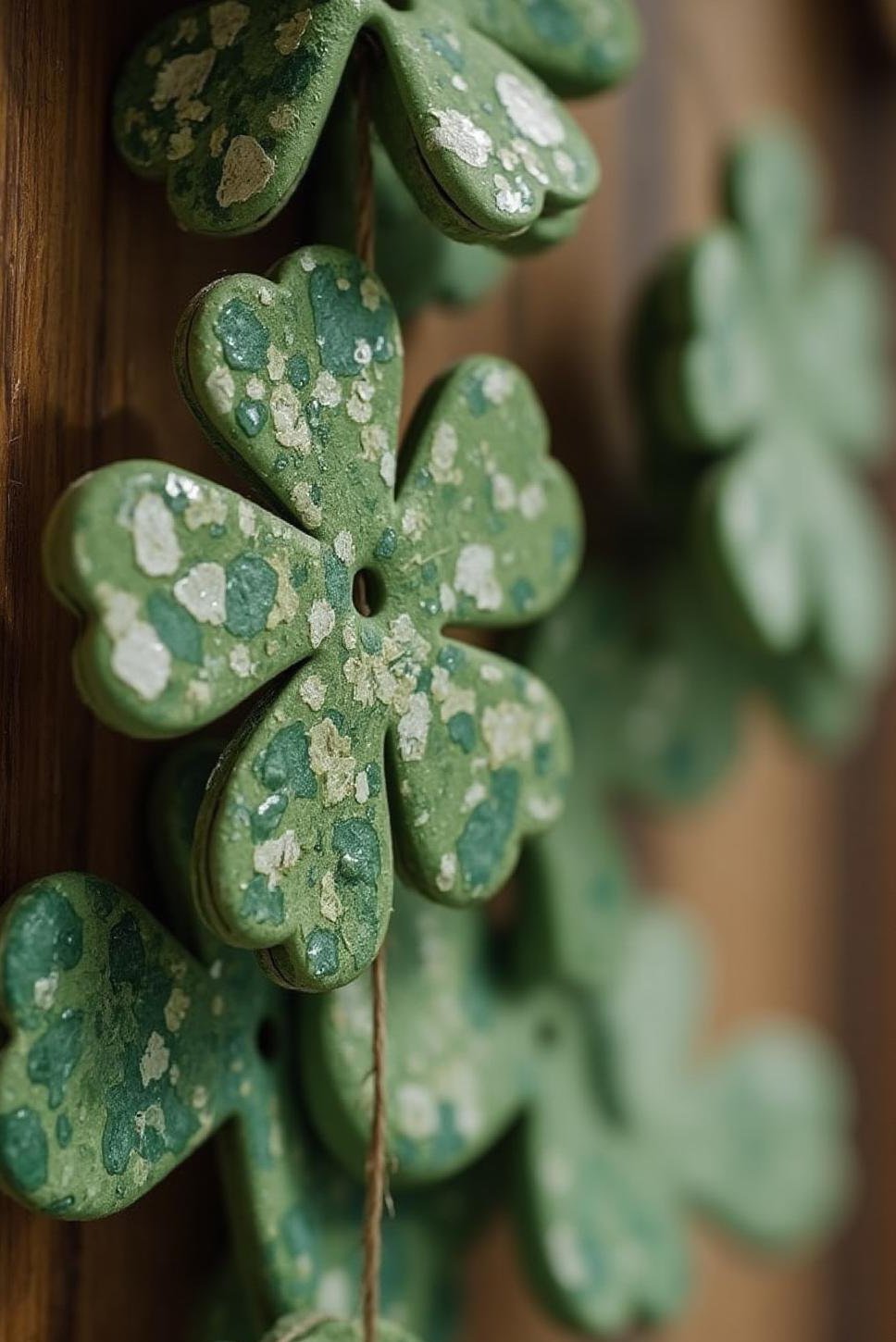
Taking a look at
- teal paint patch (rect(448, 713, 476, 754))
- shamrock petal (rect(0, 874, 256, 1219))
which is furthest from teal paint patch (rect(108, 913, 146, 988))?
teal paint patch (rect(448, 713, 476, 754))

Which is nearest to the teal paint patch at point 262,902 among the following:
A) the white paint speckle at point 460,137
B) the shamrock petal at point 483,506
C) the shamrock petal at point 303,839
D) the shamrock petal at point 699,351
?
the shamrock petal at point 303,839

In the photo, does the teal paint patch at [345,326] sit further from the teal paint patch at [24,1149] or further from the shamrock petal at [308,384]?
the teal paint patch at [24,1149]

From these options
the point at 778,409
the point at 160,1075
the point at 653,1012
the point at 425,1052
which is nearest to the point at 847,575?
the point at 778,409

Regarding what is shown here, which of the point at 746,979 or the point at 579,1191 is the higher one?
the point at 579,1191

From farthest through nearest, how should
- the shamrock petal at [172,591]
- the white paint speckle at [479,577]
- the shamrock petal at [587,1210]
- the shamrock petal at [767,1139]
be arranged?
the shamrock petal at [767,1139] < the shamrock petal at [587,1210] < the white paint speckle at [479,577] < the shamrock petal at [172,591]

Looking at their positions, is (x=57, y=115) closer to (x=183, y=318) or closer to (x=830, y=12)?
(x=183, y=318)

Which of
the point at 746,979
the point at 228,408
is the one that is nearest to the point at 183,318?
the point at 228,408

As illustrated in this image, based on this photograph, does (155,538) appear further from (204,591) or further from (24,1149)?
(24,1149)
